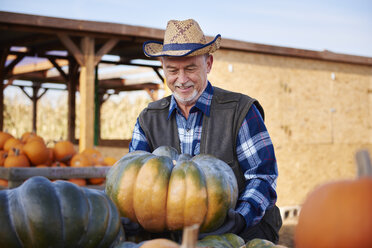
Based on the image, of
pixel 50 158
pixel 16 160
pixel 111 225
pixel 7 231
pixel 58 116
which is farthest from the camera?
pixel 58 116

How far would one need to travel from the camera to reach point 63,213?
1160 millimetres

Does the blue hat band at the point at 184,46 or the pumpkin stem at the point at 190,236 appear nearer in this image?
the pumpkin stem at the point at 190,236

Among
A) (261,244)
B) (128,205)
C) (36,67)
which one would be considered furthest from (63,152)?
(36,67)

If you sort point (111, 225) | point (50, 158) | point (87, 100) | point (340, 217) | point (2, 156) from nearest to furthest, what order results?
point (340, 217) < point (111, 225) < point (2, 156) < point (50, 158) < point (87, 100)

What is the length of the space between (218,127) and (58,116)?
19405mm

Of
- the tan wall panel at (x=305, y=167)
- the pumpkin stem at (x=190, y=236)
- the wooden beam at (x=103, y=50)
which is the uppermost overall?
the wooden beam at (x=103, y=50)

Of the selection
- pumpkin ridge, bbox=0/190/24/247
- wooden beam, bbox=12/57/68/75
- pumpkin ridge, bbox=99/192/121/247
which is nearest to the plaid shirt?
pumpkin ridge, bbox=99/192/121/247

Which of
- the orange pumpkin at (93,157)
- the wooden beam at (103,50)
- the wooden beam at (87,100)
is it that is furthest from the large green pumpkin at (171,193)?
the wooden beam at (103,50)

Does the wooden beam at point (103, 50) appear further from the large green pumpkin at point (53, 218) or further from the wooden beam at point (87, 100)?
the large green pumpkin at point (53, 218)

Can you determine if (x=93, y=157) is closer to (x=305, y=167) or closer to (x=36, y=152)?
(x=36, y=152)

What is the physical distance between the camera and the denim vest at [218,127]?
7.70 ft

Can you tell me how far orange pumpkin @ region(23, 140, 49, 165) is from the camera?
5332mm

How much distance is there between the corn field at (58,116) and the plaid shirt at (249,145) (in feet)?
55.2

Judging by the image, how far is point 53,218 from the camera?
114 cm
